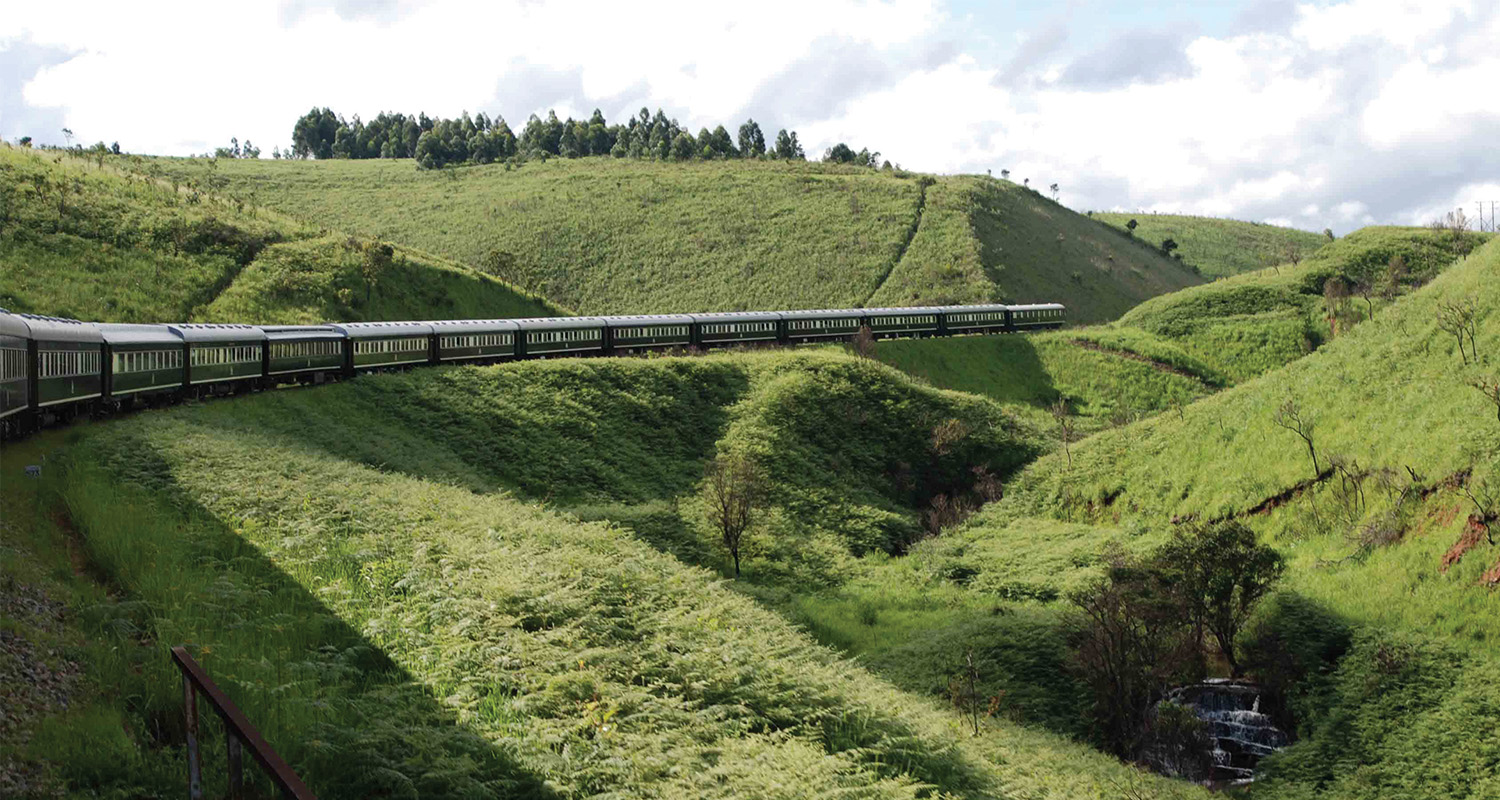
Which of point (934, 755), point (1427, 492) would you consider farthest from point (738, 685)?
point (1427, 492)

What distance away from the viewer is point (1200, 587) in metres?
23.4

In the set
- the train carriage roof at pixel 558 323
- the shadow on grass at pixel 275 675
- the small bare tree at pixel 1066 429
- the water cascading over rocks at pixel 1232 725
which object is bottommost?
the water cascading over rocks at pixel 1232 725

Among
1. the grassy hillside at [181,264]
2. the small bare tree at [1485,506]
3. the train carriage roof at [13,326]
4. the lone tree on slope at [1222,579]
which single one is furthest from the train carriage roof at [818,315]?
the train carriage roof at [13,326]

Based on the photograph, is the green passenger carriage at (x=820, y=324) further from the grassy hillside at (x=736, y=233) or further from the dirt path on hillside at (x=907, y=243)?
the dirt path on hillside at (x=907, y=243)

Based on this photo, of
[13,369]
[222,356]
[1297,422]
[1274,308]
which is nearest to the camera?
[13,369]

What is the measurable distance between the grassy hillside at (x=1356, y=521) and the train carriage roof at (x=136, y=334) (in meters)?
22.6

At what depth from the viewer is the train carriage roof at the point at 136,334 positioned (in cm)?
2911

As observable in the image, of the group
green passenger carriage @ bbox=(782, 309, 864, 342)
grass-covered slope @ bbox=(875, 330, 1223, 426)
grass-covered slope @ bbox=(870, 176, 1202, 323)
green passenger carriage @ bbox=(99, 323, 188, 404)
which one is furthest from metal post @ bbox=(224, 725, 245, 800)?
grass-covered slope @ bbox=(870, 176, 1202, 323)

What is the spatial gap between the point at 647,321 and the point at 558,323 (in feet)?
15.8

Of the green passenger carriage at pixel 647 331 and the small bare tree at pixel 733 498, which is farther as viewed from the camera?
the green passenger carriage at pixel 647 331

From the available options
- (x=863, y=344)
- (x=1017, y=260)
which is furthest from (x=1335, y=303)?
(x=1017, y=260)

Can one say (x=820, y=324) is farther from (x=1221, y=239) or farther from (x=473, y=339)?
(x=1221, y=239)

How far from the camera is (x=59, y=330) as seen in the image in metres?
25.9

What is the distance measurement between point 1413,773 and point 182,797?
1827cm
